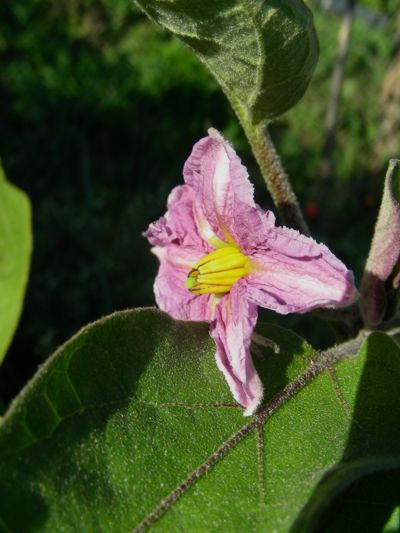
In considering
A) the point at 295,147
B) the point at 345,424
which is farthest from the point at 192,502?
the point at 295,147

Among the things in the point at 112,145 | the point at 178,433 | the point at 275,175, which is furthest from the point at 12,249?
the point at 112,145

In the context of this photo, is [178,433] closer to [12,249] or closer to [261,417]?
[261,417]

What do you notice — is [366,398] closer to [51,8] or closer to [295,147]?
[295,147]

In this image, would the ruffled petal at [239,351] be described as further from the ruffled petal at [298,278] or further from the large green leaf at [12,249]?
the large green leaf at [12,249]

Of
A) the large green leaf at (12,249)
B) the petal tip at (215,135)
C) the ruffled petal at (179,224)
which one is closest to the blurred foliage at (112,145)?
the ruffled petal at (179,224)

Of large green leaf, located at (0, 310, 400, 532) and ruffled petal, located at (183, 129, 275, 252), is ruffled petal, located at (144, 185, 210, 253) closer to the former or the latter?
ruffled petal, located at (183, 129, 275, 252)

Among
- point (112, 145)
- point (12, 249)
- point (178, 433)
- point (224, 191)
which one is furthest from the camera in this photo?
point (112, 145)
